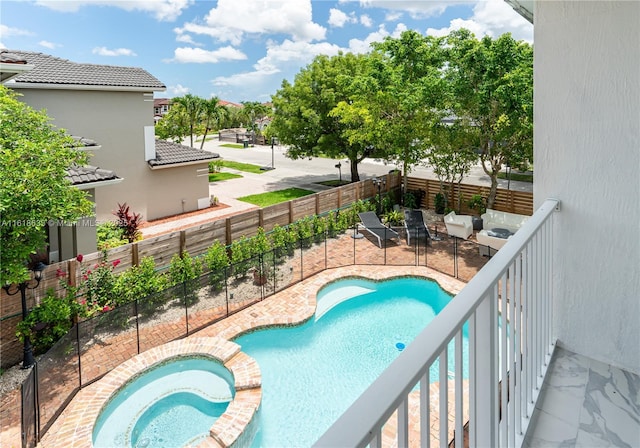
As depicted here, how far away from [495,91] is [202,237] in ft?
30.1

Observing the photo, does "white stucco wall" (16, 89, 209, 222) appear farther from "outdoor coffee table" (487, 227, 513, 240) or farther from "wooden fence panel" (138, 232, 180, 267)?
"outdoor coffee table" (487, 227, 513, 240)

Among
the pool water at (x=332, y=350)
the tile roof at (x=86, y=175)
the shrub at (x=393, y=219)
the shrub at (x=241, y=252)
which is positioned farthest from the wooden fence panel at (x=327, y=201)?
the tile roof at (x=86, y=175)

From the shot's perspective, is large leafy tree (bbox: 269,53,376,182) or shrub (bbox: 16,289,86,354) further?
large leafy tree (bbox: 269,53,376,182)

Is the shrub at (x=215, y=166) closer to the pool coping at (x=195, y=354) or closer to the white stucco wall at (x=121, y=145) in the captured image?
the white stucco wall at (x=121, y=145)

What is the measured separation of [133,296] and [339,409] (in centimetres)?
530

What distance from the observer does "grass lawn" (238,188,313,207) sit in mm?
19391

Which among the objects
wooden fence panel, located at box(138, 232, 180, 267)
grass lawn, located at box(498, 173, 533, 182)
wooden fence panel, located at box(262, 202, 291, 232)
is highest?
grass lawn, located at box(498, 173, 533, 182)

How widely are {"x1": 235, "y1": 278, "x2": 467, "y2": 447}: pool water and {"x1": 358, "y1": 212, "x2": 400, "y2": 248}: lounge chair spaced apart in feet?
8.96

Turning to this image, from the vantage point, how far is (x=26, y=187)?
21.6ft

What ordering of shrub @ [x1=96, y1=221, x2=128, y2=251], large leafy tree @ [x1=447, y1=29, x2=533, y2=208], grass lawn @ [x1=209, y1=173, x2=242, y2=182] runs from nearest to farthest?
large leafy tree @ [x1=447, y1=29, x2=533, y2=208] → shrub @ [x1=96, y1=221, x2=128, y2=251] → grass lawn @ [x1=209, y1=173, x2=242, y2=182]

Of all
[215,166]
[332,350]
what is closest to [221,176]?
[215,166]

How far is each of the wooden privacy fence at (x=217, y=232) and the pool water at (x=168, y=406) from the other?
2521 mm

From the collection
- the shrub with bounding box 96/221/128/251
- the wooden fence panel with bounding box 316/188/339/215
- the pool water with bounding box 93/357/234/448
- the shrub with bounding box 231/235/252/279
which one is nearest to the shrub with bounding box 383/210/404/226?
the wooden fence panel with bounding box 316/188/339/215

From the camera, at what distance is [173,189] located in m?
17.2
